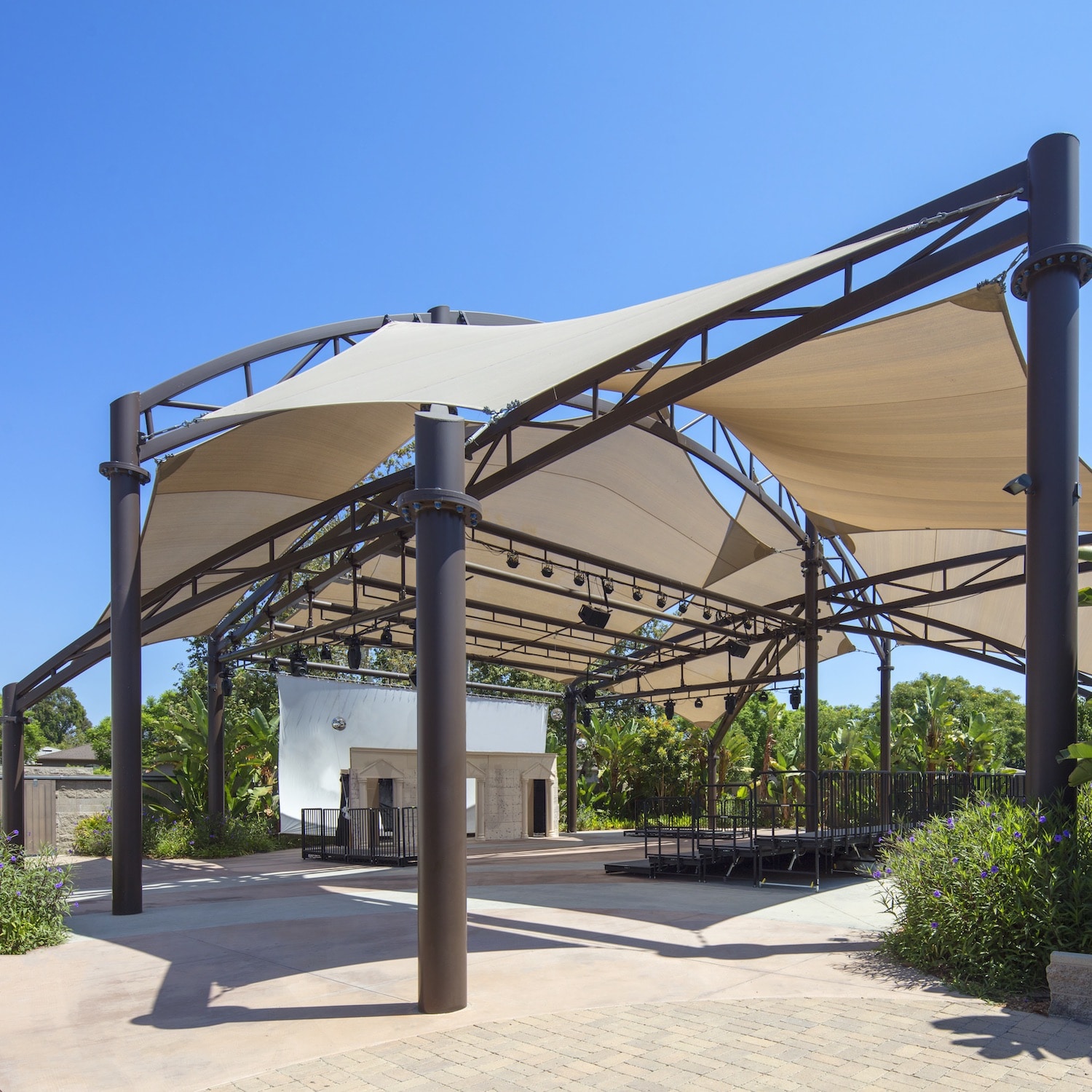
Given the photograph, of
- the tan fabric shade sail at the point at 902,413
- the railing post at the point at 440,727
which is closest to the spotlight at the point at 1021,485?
the tan fabric shade sail at the point at 902,413

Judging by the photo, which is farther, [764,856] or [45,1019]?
[764,856]

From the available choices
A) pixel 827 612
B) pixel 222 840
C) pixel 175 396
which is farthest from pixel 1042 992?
pixel 222 840

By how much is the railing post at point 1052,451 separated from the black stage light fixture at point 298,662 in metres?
16.1

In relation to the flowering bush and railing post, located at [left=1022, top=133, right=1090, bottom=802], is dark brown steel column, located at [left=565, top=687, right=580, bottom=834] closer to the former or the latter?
the flowering bush

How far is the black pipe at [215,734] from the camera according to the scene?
21109 millimetres

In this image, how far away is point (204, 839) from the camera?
20.4 m

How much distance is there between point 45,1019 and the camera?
251 inches

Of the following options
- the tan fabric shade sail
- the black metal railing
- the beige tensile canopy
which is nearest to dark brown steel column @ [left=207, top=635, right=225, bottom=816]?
the beige tensile canopy

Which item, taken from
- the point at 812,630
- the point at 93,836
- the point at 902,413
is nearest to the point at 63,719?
the point at 93,836

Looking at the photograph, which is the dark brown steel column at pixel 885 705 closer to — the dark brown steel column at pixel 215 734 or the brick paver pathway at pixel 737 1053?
the dark brown steel column at pixel 215 734

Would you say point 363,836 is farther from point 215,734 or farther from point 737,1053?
point 737,1053

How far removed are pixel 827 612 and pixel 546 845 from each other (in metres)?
8.25

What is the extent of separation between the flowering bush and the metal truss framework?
4053 mm

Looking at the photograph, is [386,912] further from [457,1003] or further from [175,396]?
[175,396]
